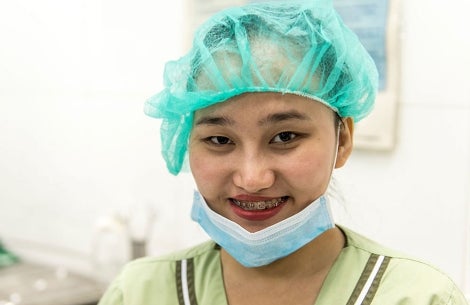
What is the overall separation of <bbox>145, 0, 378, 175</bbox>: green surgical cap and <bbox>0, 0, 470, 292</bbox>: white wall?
18.2 inches

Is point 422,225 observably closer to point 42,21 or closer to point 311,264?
point 311,264

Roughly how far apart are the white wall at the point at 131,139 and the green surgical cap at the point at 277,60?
1.52 feet

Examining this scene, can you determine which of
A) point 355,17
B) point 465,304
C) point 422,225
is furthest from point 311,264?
point 355,17

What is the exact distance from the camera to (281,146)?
0.95 m

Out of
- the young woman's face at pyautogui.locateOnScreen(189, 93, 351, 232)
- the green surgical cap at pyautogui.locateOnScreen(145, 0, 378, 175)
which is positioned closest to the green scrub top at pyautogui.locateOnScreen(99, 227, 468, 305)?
the young woman's face at pyautogui.locateOnScreen(189, 93, 351, 232)

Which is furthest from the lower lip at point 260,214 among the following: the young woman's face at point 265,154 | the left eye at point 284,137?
the left eye at point 284,137

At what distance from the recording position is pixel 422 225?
4.81ft

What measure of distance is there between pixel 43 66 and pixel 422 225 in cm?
139

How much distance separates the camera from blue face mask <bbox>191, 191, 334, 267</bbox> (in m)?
0.99

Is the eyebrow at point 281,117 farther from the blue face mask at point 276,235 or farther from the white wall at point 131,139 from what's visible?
the white wall at point 131,139

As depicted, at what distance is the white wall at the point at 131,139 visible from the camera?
55.4 inches

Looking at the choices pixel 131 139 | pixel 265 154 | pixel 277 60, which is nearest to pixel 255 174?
pixel 265 154

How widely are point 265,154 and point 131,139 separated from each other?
1121mm

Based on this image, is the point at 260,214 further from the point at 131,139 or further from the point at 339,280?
the point at 131,139
